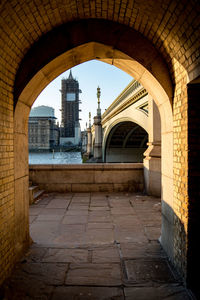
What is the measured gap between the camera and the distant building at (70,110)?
10906cm

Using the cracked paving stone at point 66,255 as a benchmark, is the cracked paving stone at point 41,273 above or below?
below

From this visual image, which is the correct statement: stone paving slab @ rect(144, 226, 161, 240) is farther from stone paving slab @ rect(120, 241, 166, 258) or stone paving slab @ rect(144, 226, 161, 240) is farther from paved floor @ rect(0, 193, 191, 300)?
stone paving slab @ rect(120, 241, 166, 258)

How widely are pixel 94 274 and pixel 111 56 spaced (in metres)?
3.26

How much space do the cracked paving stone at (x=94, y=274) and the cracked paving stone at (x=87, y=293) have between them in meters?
0.07

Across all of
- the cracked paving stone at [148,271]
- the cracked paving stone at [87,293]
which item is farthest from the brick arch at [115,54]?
the cracked paving stone at [87,293]

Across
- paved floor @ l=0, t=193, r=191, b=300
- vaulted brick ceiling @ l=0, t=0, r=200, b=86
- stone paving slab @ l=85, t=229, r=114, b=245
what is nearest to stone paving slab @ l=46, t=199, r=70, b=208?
paved floor @ l=0, t=193, r=191, b=300

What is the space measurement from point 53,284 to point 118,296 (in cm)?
77

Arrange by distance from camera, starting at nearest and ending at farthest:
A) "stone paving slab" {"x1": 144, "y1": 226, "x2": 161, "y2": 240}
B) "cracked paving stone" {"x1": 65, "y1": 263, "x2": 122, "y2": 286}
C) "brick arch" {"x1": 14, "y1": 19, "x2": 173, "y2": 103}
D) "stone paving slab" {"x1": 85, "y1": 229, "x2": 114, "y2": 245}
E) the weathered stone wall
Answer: "cracked paving stone" {"x1": 65, "y1": 263, "x2": 122, "y2": 286}, "brick arch" {"x1": 14, "y1": 19, "x2": 173, "y2": 103}, "stone paving slab" {"x1": 85, "y1": 229, "x2": 114, "y2": 245}, "stone paving slab" {"x1": 144, "y1": 226, "x2": 161, "y2": 240}, the weathered stone wall

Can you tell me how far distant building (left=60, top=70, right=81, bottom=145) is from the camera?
358ft

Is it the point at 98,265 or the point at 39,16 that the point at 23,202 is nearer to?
the point at 98,265

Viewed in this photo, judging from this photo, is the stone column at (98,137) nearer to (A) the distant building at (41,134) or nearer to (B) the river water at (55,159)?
(B) the river water at (55,159)

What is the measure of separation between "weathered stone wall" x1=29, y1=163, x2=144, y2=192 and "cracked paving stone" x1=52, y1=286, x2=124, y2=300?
4.32 m

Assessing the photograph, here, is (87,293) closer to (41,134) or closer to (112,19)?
(112,19)

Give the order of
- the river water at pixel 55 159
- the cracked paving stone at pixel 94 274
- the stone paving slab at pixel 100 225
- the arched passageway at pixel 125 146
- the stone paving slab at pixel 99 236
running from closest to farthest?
1. the cracked paving stone at pixel 94 274
2. the stone paving slab at pixel 99 236
3. the stone paving slab at pixel 100 225
4. the arched passageway at pixel 125 146
5. the river water at pixel 55 159
